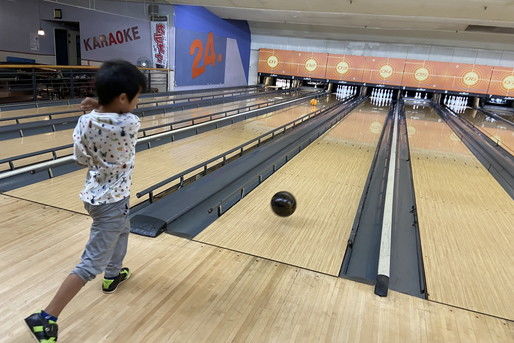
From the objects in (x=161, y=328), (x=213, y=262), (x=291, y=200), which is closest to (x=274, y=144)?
(x=291, y=200)

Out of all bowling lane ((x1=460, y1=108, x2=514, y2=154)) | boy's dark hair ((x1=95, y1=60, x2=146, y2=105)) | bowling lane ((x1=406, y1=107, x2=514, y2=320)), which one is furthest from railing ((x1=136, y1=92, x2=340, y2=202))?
bowling lane ((x1=460, y1=108, x2=514, y2=154))

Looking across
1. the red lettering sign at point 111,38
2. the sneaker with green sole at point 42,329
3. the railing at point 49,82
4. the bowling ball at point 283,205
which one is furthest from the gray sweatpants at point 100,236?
the red lettering sign at point 111,38

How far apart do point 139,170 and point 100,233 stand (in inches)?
83.2

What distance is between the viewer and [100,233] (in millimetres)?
1290

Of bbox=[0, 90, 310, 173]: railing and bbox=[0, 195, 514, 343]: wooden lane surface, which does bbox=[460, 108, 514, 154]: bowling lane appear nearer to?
bbox=[0, 90, 310, 173]: railing

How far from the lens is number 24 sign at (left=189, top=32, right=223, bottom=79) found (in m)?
10.3

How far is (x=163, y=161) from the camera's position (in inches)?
145

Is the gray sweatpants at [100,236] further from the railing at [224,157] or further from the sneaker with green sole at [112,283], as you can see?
the railing at [224,157]

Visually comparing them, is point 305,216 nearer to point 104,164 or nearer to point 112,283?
point 112,283

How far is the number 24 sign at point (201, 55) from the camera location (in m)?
10.3

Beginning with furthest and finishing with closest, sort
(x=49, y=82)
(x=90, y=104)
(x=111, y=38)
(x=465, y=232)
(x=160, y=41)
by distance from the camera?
1. (x=111, y=38)
2. (x=160, y=41)
3. (x=49, y=82)
4. (x=465, y=232)
5. (x=90, y=104)

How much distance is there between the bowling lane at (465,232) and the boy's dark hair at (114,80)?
Answer: 164 cm

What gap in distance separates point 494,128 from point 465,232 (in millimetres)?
6285

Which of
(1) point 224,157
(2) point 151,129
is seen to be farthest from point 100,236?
(2) point 151,129
